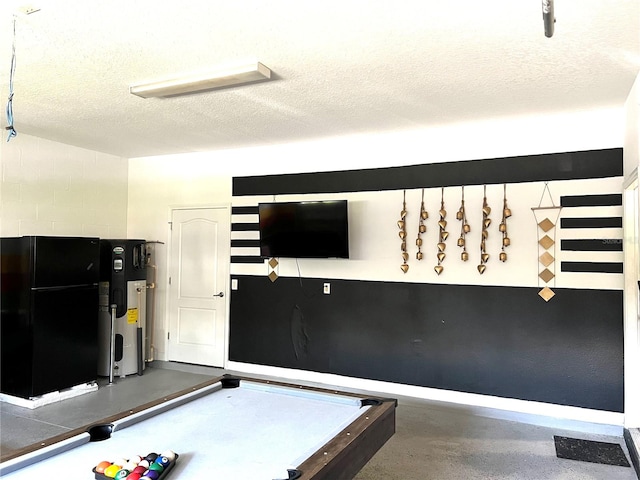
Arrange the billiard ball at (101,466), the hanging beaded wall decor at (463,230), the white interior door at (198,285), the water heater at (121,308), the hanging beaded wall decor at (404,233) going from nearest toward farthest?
the billiard ball at (101,466), the hanging beaded wall decor at (463,230), the hanging beaded wall decor at (404,233), the water heater at (121,308), the white interior door at (198,285)

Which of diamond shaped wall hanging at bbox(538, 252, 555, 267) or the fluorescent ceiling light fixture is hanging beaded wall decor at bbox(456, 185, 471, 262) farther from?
the fluorescent ceiling light fixture

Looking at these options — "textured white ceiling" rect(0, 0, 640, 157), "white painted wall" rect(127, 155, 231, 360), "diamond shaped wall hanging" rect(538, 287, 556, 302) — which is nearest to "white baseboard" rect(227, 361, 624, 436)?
"diamond shaped wall hanging" rect(538, 287, 556, 302)

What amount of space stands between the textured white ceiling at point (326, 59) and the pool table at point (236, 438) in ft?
6.40

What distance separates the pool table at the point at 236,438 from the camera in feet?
5.58

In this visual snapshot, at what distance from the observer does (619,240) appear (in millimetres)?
3766

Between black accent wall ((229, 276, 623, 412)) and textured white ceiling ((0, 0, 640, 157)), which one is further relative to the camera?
black accent wall ((229, 276, 623, 412))

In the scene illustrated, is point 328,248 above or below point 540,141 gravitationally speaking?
below

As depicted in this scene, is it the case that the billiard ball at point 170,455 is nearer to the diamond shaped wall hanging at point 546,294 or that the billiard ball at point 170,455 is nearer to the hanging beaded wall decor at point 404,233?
the hanging beaded wall decor at point 404,233

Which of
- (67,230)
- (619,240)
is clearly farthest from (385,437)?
(67,230)

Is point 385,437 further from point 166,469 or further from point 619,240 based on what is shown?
point 619,240

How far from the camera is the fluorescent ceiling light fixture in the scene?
2.97 metres

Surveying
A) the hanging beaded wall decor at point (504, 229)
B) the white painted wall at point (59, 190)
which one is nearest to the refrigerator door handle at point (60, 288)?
the white painted wall at point (59, 190)

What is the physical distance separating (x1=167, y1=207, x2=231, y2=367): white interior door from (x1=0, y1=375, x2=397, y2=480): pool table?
2.83m

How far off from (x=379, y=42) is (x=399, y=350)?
2930mm
